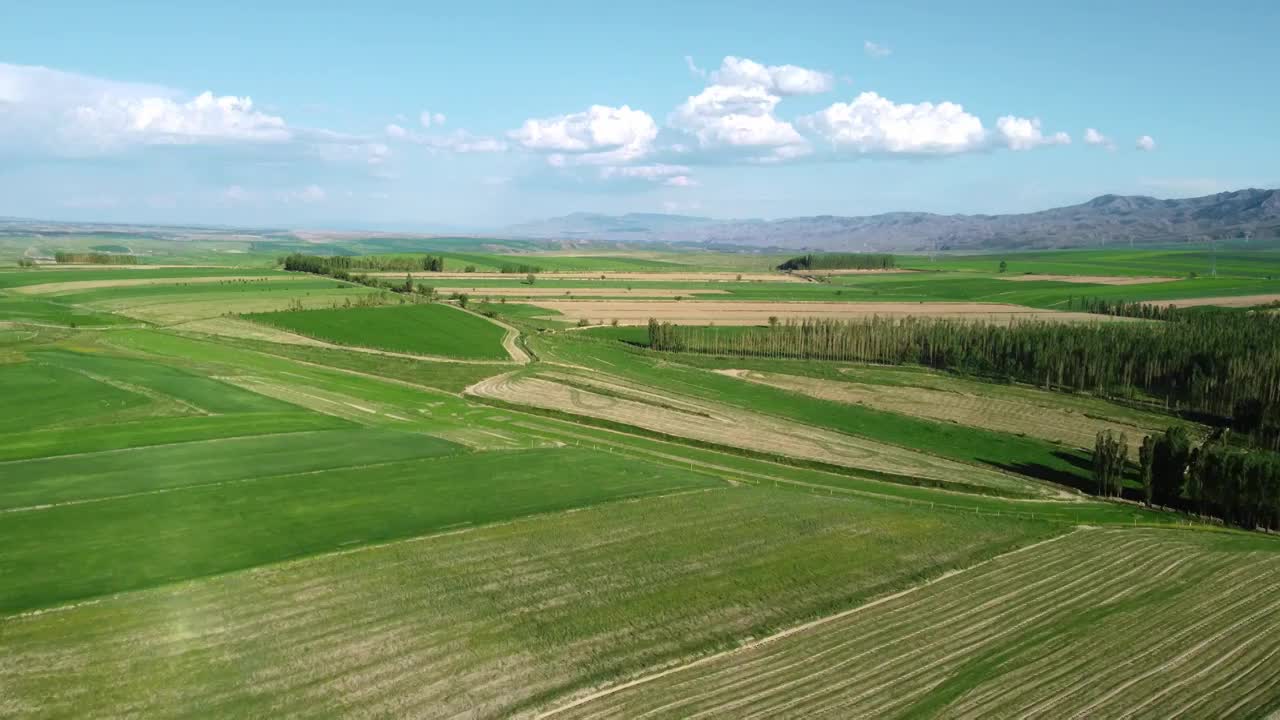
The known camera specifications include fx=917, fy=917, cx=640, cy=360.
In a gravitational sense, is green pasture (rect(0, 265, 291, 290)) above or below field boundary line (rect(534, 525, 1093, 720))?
above

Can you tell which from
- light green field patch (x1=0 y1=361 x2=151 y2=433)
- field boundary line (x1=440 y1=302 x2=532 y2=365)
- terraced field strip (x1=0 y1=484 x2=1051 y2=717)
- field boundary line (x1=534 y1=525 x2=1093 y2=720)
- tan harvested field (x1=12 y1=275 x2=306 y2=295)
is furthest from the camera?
tan harvested field (x1=12 y1=275 x2=306 y2=295)

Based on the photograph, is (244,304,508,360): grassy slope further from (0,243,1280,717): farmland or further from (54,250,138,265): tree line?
(54,250,138,265): tree line

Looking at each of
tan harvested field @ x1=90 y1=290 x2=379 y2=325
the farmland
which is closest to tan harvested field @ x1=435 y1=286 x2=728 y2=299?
tan harvested field @ x1=90 y1=290 x2=379 y2=325

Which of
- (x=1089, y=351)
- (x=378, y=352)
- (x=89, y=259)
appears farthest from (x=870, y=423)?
(x=89, y=259)

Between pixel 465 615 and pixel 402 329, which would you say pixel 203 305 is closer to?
pixel 402 329

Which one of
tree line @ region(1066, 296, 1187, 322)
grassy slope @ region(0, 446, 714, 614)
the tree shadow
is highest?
tree line @ region(1066, 296, 1187, 322)

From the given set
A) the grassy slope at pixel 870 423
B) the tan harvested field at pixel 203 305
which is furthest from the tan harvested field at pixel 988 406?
the tan harvested field at pixel 203 305
